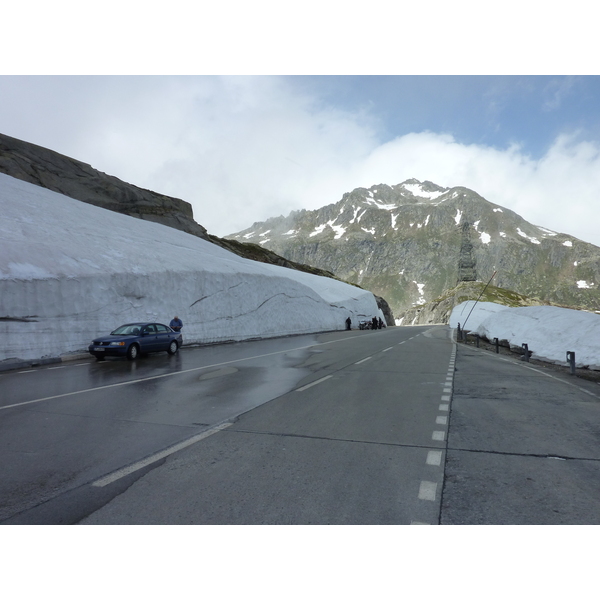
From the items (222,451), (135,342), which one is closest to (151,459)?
(222,451)

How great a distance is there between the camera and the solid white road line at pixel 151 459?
169 inches

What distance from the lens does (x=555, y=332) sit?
18.4 m

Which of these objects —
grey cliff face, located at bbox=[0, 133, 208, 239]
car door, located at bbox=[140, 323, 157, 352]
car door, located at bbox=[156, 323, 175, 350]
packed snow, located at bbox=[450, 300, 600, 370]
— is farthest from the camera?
grey cliff face, located at bbox=[0, 133, 208, 239]

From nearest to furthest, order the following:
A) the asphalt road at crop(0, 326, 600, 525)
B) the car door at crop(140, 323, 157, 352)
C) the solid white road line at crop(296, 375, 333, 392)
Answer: the asphalt road at crop(0, 326, 600, 525), the solid white road line at crop(296, 375, 333, 392), the car door at crop(140, 323, 157, 352)

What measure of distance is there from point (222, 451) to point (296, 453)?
2.94ft

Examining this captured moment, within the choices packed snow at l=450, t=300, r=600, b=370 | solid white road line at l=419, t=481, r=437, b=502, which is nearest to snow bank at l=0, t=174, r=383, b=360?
solid white road line at l=419, t=481, r=437, b=502

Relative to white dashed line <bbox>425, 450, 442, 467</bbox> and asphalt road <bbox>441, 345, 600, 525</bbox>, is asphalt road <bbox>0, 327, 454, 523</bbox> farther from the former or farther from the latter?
asphalt road <bbox>441, 345, 600, 525</bbox>

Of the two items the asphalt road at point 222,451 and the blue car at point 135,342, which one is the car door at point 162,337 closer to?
the blue car at point 135,342

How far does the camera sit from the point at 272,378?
11.6 metres

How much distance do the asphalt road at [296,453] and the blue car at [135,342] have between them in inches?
199

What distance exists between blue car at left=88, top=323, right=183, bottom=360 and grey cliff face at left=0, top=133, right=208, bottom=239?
4118 centimetres

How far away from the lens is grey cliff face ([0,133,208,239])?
1996 inches

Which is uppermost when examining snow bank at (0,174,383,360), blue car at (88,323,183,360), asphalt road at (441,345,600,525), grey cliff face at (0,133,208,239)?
grey cliff face at (0,133,208,239)

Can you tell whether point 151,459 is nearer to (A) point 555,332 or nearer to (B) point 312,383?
(B) point 312,383
